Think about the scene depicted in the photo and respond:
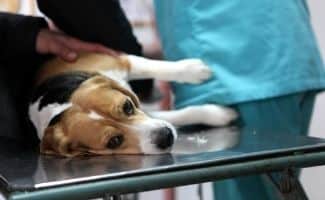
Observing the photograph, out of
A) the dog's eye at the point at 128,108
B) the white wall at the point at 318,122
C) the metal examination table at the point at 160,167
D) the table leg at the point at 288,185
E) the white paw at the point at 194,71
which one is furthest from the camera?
the white wall at the point at 318,122

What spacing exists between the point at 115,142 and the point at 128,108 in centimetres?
6

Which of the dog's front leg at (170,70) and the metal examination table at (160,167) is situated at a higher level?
the dog's front leg at (170,70)

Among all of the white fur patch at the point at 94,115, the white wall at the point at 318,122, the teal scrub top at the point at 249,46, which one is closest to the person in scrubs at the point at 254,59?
the teal scrub top at the point at 249,46

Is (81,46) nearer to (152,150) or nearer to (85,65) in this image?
(85,65)

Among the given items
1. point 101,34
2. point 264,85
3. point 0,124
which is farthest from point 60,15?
point 264,85

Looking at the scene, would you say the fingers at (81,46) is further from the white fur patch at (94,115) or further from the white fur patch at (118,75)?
the white fur patch at (94,115)

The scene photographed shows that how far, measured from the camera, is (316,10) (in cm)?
156

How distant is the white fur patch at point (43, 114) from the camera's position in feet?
2.63

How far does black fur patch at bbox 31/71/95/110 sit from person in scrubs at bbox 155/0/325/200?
0.57ft

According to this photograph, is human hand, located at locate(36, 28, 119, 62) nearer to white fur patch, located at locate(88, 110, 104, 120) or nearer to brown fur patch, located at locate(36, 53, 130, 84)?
brown fur patch, located at locate(36, 53, 130, 84)

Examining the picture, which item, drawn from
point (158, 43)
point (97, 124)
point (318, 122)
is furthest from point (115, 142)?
point (318, 122)

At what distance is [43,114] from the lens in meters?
0.82

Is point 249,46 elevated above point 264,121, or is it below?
above

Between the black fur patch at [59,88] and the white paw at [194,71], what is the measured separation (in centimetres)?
15
